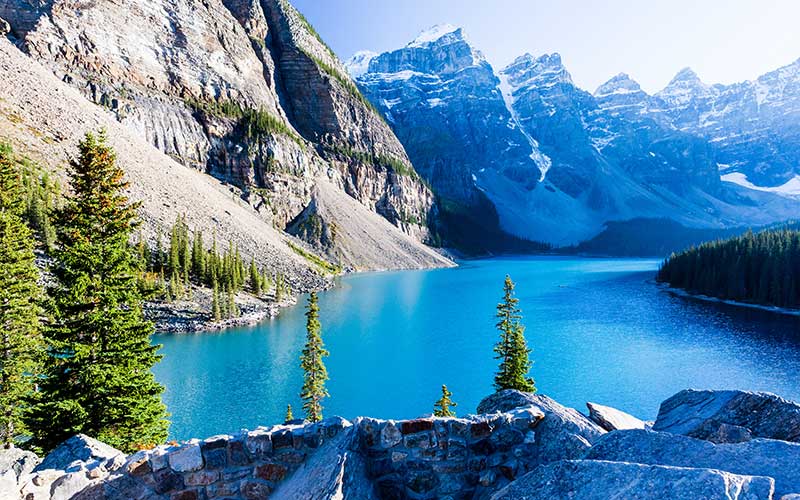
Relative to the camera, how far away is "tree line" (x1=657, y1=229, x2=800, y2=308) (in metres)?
93.3

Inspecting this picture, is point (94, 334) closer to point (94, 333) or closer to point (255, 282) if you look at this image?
point (94, 333)

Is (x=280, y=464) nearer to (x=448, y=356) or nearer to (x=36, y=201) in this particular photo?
(x=448, y=356)

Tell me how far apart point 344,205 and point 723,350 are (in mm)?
151166

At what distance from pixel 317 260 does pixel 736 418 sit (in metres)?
138

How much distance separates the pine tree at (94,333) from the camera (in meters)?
16.2

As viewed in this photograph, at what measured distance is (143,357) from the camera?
17938 mm

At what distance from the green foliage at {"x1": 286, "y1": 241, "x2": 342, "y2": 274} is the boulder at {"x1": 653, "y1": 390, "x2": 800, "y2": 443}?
421 ft

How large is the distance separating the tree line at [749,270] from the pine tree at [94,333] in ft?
386

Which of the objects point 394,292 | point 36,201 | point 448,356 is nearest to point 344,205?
point 394,292

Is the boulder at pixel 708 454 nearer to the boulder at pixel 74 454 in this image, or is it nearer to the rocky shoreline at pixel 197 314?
the boulder at pixel 74 454

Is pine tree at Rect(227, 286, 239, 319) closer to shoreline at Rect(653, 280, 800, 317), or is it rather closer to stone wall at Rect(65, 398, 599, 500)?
stone wall at Rect(65, 398, 599, 500)

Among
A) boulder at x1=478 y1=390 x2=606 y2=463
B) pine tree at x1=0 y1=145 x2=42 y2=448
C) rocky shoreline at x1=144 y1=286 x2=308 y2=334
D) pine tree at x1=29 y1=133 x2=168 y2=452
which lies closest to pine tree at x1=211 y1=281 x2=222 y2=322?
rocky shoreline at x1=144 y1=286 x2=308 y2=334

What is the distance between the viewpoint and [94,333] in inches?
667

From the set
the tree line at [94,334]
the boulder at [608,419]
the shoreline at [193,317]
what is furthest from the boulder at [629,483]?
the shoreline at [193,317]
